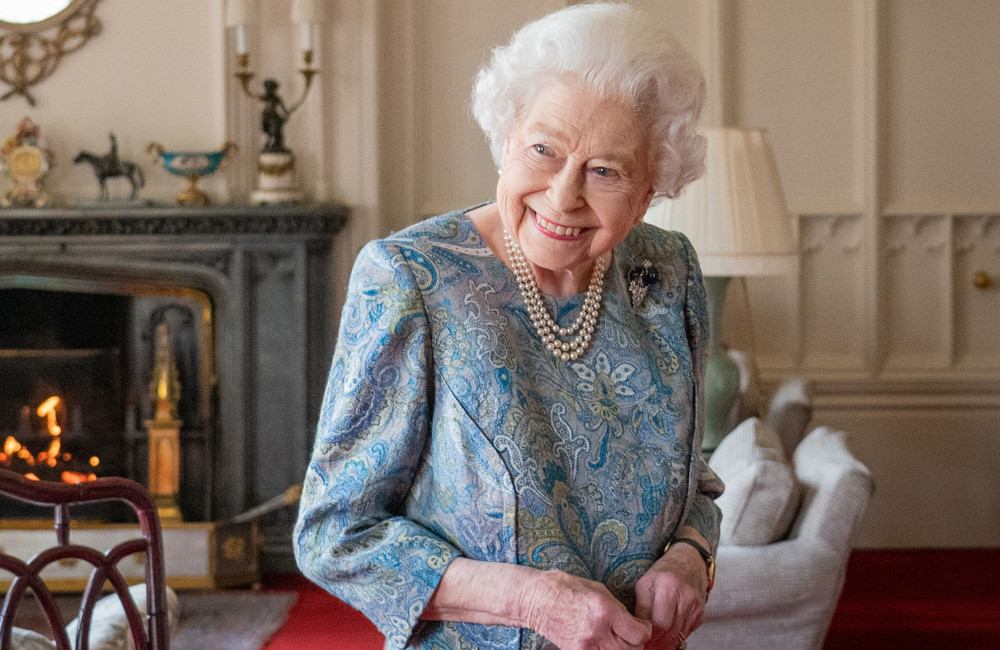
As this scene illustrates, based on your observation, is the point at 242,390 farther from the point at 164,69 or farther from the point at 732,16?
the point at 732,16

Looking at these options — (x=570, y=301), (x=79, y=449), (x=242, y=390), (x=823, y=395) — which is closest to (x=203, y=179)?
(x=242, y=390)

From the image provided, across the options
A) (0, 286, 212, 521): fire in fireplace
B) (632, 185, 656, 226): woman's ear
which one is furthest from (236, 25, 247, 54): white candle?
(632, 185, 656, 226): woman's ear

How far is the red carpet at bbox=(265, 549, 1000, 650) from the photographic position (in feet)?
11.2

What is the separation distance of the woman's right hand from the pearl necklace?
0.84ft

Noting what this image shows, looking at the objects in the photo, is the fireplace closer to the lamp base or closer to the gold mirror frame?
the gold mirror frame

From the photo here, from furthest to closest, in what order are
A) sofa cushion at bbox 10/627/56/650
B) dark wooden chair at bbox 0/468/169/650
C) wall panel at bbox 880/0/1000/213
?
wall panel at bbox 880/0/1000/213 → sofa cushion at bbox 10/627/56/650 → dark wooden chair at bbox 0/468/169/650

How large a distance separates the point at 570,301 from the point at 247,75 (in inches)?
116

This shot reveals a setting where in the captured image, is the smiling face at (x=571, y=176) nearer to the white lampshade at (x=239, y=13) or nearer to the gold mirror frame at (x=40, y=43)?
the white lampshade at (x=239, y=13)

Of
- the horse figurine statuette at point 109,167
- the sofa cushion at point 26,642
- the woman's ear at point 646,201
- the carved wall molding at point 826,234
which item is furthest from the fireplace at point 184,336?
the woman's ear at point 646,201

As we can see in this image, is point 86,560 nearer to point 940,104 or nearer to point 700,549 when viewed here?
point 700,549

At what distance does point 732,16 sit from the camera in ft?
14.6

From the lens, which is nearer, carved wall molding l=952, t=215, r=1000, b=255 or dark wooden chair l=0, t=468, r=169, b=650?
dark wooden chair l=0, t=468, r=169, b=650

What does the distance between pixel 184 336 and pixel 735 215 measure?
2.16 metres

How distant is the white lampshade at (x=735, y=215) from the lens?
2887mm
